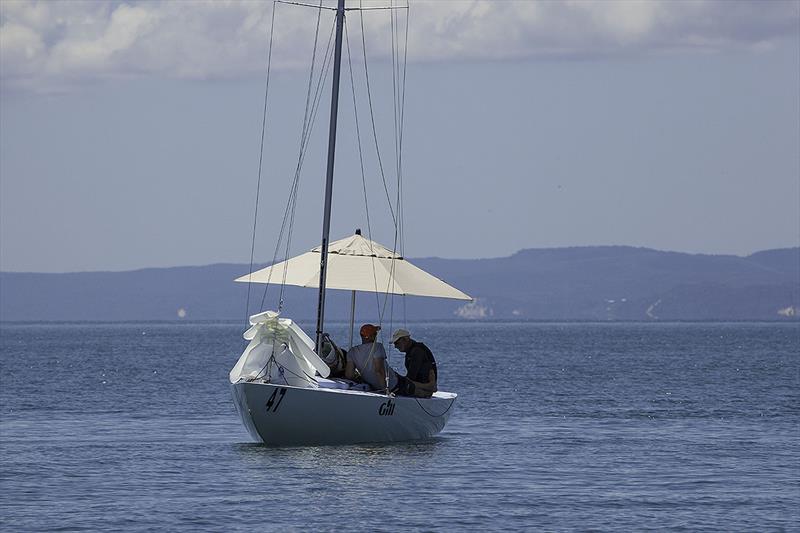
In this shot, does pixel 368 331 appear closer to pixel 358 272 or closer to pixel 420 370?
pixel 420 370

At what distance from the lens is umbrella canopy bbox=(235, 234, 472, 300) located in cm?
3462

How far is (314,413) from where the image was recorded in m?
31.3

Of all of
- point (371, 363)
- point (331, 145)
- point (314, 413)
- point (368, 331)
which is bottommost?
point (314, 413)

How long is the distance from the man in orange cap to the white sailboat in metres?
0.25

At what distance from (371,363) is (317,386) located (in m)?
1.45

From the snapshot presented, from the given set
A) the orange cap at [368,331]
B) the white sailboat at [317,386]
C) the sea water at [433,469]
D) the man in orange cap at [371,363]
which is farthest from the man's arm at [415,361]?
the sea water at [433,469]

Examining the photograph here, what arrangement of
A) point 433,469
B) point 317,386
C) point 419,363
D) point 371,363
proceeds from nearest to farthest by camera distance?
point 433,469 → point 317,386 → point 371,363 → point 419,363

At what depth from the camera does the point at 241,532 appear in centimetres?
2327

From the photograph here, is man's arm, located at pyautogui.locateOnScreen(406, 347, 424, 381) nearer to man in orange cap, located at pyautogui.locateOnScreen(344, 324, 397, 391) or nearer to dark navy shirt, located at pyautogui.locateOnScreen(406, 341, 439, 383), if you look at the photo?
dark navy shirt, located at pyautogui.locateOnScreen(406, 341, 439, 383)

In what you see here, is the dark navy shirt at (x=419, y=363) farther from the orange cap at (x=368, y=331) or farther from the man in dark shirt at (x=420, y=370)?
the orange cap at (x=368, y=331)

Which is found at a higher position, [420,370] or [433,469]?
[420,370]

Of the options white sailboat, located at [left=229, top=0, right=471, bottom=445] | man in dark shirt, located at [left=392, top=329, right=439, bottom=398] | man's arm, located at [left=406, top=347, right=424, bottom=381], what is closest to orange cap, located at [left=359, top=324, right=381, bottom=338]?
man in dark shirt, located at [left=392, top=329, right=439, bottom=398]

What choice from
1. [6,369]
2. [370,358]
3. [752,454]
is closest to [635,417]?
[752,454]

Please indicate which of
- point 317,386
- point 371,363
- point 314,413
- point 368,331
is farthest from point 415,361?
point 314,413
